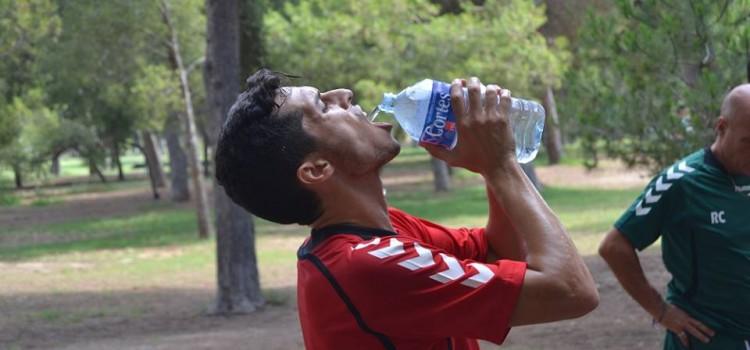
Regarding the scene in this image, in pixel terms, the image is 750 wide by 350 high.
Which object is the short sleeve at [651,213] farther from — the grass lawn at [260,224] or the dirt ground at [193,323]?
the grass lawn at [260,224]

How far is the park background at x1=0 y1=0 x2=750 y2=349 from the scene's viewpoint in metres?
9.27

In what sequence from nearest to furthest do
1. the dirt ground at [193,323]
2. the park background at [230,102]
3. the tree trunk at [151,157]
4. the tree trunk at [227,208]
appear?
the park background at [230,102]
the dirt ground at [193,323]
the tree trunk at [227,208]
the tree trunk at [151,157]

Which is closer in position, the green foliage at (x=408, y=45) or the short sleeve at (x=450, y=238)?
the short sleeve at (x=450, y=238)

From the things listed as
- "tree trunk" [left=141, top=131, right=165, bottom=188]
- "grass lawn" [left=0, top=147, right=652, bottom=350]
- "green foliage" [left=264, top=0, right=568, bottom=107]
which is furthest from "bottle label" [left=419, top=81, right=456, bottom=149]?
"tree trunk" [left=141, top=131, right=165, bottom=188]

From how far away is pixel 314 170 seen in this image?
2.46 m

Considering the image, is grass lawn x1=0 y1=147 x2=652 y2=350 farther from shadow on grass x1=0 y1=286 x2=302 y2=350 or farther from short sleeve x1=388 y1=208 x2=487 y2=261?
short sleeve x1=388 y1=208 x2=487 y2=261

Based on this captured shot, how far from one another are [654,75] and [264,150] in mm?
7276

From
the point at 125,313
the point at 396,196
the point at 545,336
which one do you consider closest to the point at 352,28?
the point at 396,196

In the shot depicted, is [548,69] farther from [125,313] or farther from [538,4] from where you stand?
[125,313]

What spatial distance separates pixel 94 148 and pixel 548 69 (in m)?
28.6

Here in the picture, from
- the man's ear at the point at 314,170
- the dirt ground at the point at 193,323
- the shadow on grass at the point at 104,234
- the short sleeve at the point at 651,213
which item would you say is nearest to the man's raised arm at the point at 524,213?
the man's ear at the point at 314,170

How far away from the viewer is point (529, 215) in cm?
238

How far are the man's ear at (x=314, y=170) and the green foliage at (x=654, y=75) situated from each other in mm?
6076

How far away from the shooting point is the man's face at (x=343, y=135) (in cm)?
246
